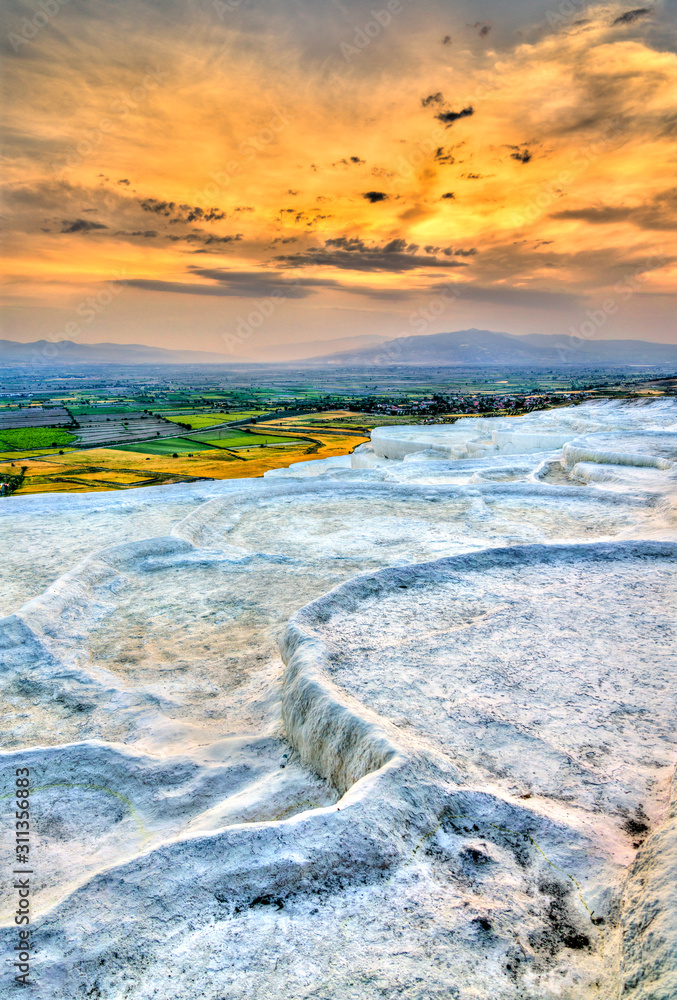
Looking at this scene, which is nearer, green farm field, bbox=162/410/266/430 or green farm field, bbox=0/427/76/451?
green farm field, bbox=0/427/76/451

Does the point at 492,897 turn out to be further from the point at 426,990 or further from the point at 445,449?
the point at 445,449

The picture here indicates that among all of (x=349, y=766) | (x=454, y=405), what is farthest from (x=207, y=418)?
(x=349, y=766)

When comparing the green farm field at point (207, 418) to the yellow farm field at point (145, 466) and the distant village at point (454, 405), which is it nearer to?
the distant village at point (454, 405)

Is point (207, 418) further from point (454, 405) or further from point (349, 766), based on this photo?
point (349, 766)

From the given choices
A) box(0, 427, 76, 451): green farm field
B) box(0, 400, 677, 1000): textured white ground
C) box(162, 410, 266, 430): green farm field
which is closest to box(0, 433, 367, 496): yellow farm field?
box(0, 427, 76, 451): green farm field

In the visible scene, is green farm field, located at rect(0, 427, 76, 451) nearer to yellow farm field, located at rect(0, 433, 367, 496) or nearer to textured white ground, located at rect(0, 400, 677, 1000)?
yellow farm field, located at rect(0, 433, 367, 496)

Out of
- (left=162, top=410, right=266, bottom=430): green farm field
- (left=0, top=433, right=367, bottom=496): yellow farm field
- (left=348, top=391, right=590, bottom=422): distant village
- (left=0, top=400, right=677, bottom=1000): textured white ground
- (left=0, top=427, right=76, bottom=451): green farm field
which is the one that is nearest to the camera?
(left=0, top=400, right=677, bottom=1000): textured white ground

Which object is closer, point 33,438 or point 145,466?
point 145,466

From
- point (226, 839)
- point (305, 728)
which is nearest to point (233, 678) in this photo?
point (305, 728)
